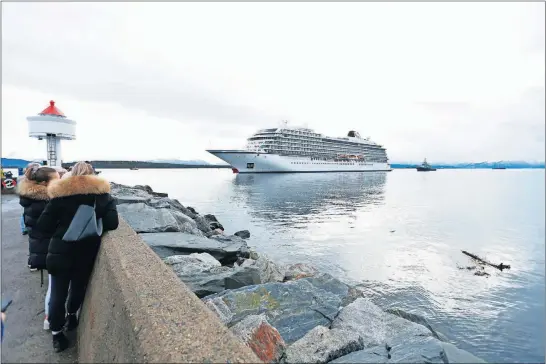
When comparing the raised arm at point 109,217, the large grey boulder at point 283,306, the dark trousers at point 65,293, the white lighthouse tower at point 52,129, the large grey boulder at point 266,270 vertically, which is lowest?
the large grey boulder at point 266,270

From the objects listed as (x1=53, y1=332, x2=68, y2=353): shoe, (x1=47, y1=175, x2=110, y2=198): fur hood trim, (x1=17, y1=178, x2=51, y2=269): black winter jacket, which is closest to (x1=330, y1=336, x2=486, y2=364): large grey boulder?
(x1=53, y1=332, x2=68, y2=353): shoe

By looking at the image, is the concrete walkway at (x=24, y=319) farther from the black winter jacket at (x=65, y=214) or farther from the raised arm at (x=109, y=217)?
the raised arm at (x=109, y=217)

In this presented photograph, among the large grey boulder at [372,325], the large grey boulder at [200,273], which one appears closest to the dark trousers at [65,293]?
the large grey boulder at [200,273]

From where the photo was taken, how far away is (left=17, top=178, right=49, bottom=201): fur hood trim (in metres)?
3.31

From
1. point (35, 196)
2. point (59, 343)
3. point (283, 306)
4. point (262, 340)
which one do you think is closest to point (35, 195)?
point (35, 196)

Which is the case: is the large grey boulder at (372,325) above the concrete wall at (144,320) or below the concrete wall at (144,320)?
below

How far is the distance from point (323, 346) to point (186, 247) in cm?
390

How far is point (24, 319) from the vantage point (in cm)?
299

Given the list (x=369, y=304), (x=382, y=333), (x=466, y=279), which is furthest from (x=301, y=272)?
(x=466, y=279)

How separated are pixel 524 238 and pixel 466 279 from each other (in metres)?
8.95

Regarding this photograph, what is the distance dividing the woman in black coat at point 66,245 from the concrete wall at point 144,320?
15 centimetres

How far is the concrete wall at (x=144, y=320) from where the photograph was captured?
61.3 inches

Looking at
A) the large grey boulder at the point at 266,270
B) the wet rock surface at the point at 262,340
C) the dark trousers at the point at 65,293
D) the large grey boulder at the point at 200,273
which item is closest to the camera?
the dark trousers at the point at 65,293

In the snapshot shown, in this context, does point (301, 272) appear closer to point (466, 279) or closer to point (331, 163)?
point (466, 279)
